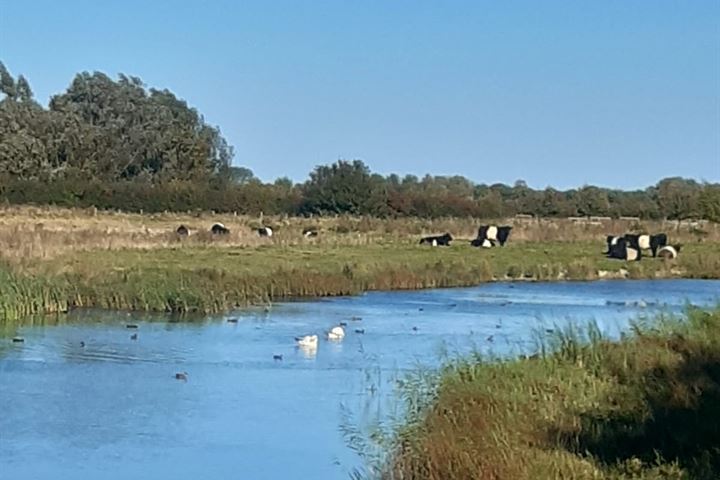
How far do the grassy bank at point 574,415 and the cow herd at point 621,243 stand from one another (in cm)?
2419

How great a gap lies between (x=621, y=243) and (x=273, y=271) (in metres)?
13.4

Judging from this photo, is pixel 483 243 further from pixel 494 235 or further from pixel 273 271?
pixel 273 271

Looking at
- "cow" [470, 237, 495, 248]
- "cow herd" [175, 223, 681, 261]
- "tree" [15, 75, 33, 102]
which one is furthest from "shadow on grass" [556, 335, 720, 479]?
"tree" [15, 75, 33, 102]

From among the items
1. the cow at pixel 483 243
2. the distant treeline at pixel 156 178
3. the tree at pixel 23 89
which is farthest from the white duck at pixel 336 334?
the tree at pixel 23 89

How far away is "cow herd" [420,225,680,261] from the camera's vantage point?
36.2m

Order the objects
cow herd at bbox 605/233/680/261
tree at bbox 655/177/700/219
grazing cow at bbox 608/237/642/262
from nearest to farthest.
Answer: grazing cow at bbox 608/237/642/262 → cow herd at bbox 605/233/680/261 → tree at bbox 655/177/700/219

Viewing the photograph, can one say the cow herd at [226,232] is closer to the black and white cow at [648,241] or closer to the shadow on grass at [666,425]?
the black and white cow at [648,241]

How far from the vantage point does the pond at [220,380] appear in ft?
37.3

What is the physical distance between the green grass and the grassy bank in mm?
10876

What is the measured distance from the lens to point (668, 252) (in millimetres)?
36438

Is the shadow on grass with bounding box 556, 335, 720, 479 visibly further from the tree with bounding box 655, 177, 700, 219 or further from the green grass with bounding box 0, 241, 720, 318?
the tree with bounding box 655, 177, 700, 219

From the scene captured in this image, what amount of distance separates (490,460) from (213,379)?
22.9 ft

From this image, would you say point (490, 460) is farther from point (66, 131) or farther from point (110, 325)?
point (66, 131)

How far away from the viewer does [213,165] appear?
68125 mm
